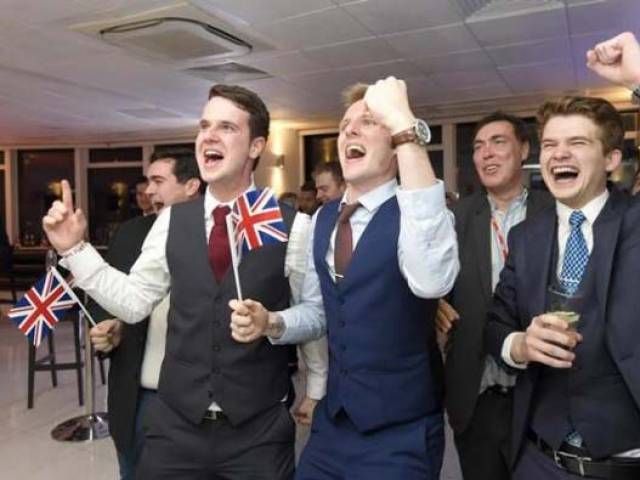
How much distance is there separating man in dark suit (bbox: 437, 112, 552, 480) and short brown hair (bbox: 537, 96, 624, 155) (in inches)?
26.6

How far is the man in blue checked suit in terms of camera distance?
49.4 inches

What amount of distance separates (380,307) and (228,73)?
5.24 meters

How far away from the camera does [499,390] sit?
2045mm

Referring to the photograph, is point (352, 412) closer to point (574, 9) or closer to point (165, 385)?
point (165, 385)

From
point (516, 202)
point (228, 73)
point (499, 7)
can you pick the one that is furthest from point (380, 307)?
point (228, 73)

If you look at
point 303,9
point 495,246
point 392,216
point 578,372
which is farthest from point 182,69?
point 578,372

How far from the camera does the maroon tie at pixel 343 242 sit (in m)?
1.46

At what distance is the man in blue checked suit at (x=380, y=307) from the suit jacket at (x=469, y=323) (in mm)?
532

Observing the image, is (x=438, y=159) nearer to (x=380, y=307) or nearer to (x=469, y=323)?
(x=469, y=323)

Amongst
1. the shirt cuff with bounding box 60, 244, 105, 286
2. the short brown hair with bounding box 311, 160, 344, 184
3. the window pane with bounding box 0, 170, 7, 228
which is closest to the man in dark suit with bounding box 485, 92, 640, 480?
the shirt cuff with bounding box 60, 244, 105, 286

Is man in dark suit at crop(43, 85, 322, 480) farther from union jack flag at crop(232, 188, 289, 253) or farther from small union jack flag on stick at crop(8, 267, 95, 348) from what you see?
small union jack flag on stick at crop(8, 267, 95, 348)

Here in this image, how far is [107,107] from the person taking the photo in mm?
7938

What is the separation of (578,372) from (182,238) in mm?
1111

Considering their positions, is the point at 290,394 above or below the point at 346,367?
below
